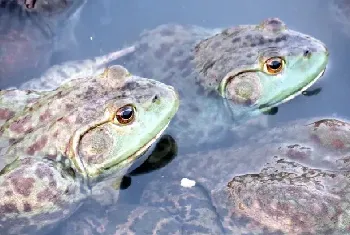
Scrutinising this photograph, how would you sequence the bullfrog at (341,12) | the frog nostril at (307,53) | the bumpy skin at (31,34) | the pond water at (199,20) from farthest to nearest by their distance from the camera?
1. the bullfrog at (341,12)
2. the pond water at (199,20)
3. the bumpy skin at (31,34)
4. the frog nostril at (307,53)

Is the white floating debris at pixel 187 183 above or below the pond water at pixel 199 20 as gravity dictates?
below

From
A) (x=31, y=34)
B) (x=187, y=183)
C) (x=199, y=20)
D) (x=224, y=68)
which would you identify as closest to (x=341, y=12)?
(x=199, y=20)

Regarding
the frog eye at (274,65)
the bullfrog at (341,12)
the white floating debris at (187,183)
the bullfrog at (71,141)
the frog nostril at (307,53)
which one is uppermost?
the bullfrog at (341,12)

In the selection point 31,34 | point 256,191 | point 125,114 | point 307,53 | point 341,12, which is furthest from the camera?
point 341,12

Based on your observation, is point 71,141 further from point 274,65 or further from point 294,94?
point 294,94

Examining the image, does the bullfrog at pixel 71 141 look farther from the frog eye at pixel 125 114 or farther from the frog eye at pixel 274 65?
the frog eye at pixel 274 65

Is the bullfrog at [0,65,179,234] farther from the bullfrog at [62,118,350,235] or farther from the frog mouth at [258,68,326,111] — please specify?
the frog mouth at [258,68,326,111]

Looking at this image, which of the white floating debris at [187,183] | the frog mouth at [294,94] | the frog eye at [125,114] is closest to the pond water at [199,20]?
the frog mouth at [294,94]
